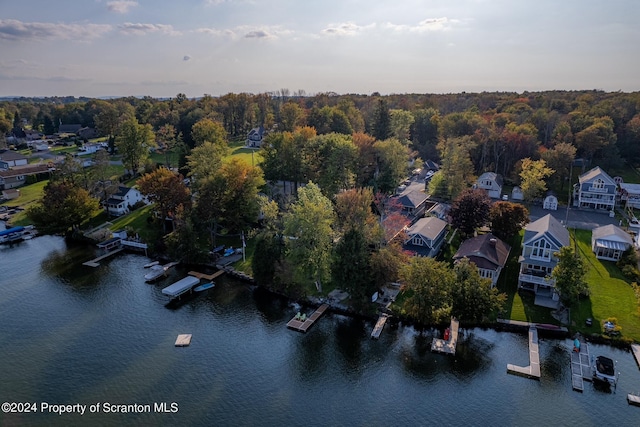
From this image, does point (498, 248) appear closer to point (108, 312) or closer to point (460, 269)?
point (460, 269)

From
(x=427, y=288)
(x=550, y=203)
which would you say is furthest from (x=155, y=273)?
(x=550, y=203)

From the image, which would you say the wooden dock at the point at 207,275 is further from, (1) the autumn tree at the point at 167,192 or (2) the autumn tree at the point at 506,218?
(2) the autumn tree at the point at 506,218

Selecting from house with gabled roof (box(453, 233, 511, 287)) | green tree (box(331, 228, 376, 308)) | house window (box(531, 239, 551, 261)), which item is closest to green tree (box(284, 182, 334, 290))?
green tree (box(331, 228, 376, 308))

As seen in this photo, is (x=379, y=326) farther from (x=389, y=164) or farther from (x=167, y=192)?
(x=389, y=164)

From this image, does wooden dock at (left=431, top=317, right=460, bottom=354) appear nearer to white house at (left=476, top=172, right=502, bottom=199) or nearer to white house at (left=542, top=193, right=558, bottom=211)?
white house at (left=542, top=193, right=558, bottom=211)

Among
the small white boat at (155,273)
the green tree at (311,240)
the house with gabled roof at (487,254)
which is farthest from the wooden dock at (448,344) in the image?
the small white boat at (155,273)

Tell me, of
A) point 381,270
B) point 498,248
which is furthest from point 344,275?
point 498,248
